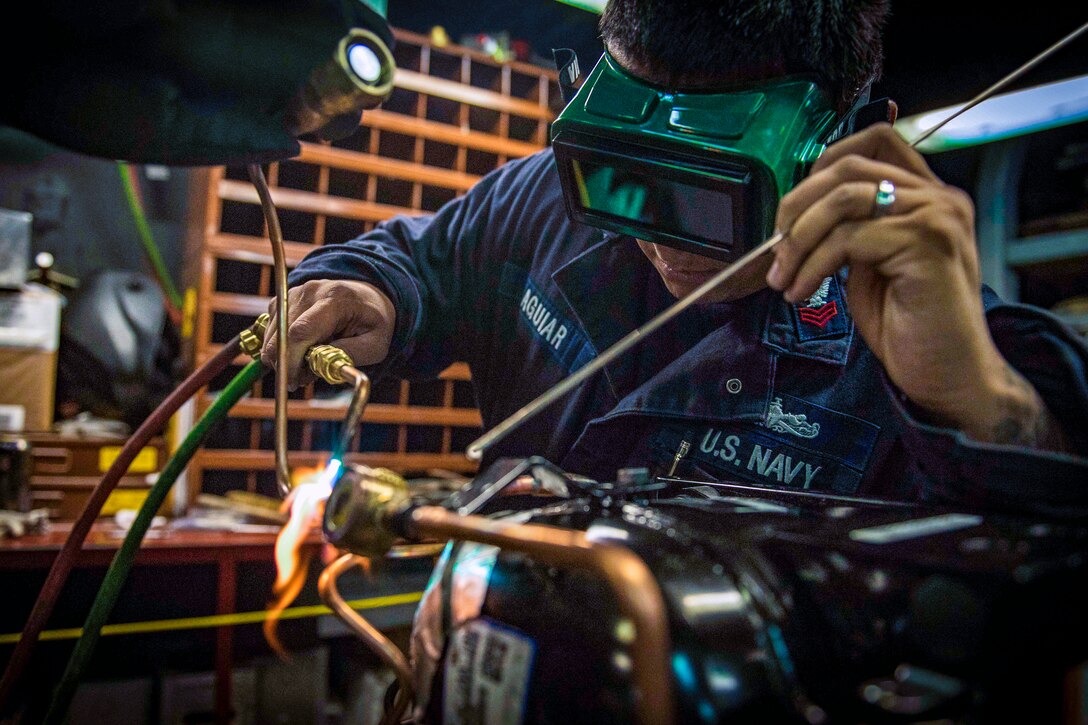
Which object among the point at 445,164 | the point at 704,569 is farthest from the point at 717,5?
the point at 445,164

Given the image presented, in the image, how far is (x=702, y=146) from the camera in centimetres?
61

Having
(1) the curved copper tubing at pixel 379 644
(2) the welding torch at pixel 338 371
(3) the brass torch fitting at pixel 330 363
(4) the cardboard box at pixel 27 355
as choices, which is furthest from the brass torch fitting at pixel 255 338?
(4) the cardboard box at pixel 27 355

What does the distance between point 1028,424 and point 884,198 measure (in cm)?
24

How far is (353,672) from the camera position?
7.21ft

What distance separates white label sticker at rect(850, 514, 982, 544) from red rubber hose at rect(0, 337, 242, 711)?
723mm

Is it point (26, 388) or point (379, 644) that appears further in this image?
point (26, 388)

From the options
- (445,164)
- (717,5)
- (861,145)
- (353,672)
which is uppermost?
(445,164)

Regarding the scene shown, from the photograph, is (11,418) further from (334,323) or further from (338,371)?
(338,371)

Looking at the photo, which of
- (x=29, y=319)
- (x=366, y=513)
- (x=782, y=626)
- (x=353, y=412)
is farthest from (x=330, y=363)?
(x=29, y=319)

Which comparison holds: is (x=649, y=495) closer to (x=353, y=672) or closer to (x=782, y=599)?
(x=782, y=599)

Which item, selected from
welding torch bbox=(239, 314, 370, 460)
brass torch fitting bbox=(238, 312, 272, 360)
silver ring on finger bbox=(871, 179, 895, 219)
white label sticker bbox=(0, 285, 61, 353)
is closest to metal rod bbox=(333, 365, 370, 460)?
welding torch bbox=(239, 314, 370, 460)

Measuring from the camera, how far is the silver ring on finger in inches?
21.5

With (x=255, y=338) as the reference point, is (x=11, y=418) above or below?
below

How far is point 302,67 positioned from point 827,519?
0.63 metres
